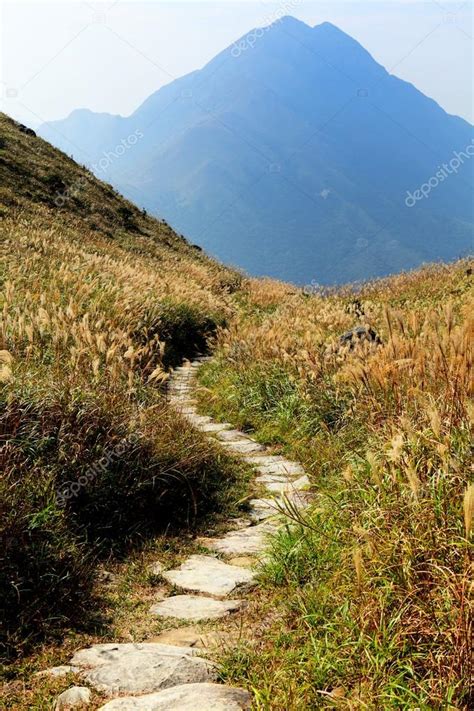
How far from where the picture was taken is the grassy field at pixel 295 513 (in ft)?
8.05

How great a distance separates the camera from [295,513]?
134 inches

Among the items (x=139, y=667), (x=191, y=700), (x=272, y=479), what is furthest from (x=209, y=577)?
(x=272, y=479)

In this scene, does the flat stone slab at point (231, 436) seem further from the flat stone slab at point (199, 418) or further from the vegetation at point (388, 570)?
the vegetation at point (388, 570)

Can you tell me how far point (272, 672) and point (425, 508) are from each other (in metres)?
1.01

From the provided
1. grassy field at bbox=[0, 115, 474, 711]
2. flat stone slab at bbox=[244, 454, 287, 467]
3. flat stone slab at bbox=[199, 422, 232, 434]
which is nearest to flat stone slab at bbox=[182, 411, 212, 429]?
flat stone slab at bbox=[199, 422, 232, 434]

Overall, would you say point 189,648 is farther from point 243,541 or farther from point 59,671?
point 243,541

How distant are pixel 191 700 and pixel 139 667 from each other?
0.46 metres

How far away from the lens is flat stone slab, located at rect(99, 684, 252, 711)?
7.75 feet

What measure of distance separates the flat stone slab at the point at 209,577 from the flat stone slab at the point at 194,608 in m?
0.11

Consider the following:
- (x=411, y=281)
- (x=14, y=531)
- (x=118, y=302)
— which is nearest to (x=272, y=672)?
(x=14, y=531)

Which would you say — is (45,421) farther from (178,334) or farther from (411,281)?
(411,281)

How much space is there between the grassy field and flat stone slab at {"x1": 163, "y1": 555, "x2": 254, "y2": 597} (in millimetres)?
187

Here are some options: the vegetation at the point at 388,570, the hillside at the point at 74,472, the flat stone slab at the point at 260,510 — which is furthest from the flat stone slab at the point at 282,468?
the vegetation at the point at 388,570

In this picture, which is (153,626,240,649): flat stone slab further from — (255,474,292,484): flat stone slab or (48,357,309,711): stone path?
(255,474,292,484): flat stone slab
